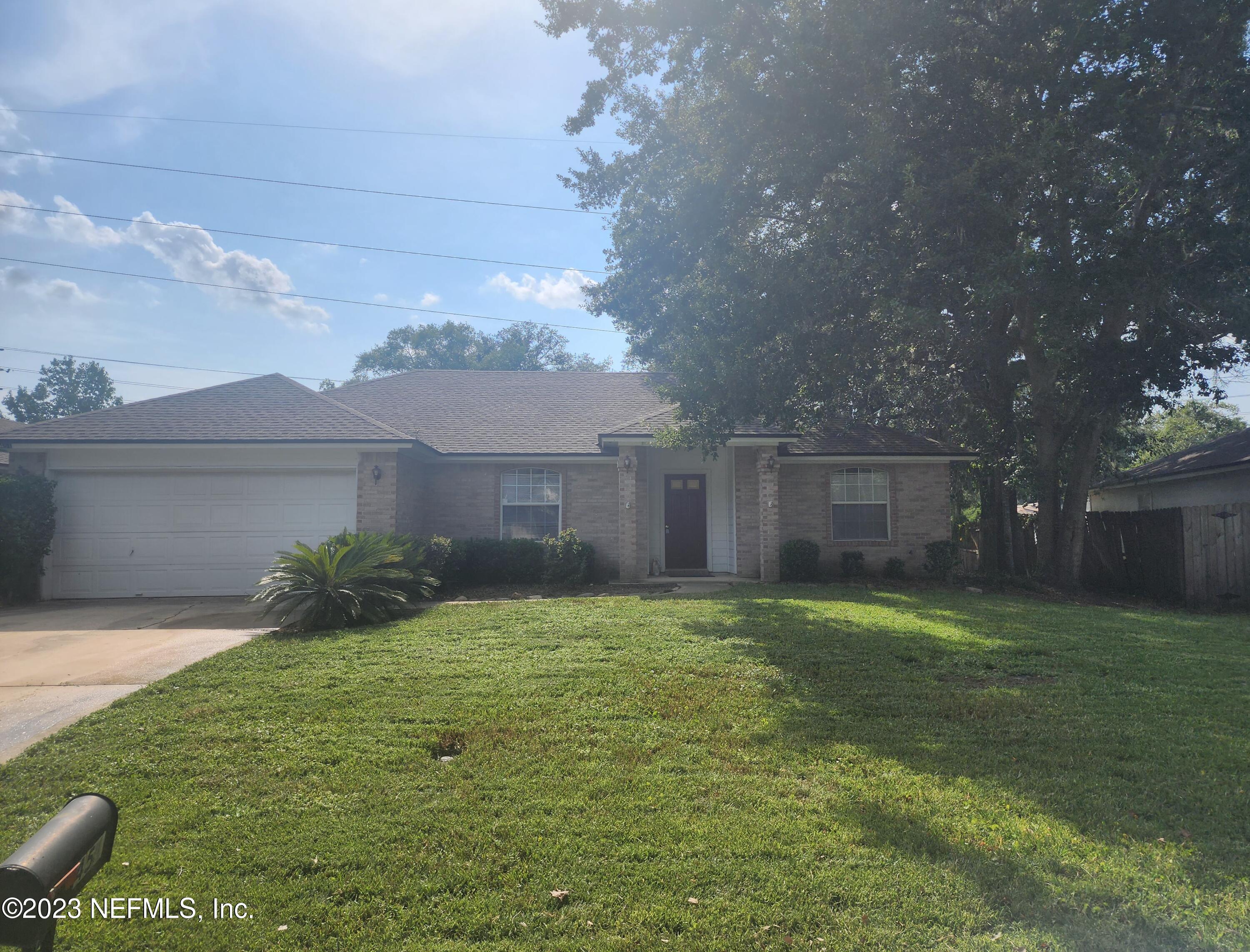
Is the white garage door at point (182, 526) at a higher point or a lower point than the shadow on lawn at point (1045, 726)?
higher

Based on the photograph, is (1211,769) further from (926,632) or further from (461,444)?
(461,444)

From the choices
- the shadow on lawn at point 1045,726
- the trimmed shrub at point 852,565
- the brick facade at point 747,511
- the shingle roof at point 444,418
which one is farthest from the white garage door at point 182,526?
the trimmed shrub at point 852,565

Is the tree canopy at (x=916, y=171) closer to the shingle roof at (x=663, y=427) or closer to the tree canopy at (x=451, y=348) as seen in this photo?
the shingle roof at (x=663, y=427)

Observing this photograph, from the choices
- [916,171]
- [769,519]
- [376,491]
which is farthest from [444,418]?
[916,171]

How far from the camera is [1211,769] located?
4.67 m

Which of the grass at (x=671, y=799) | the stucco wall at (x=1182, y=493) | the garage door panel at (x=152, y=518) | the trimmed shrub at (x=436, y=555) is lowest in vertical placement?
the grass at (x=671, y=799)

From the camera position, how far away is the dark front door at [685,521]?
55.5 feet

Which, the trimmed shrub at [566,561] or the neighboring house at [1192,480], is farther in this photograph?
the neighboring house at [1192,480]

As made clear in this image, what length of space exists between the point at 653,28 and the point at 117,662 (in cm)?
1054

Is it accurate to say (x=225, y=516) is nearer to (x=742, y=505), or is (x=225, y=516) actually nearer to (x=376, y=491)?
(x=376, y=491)

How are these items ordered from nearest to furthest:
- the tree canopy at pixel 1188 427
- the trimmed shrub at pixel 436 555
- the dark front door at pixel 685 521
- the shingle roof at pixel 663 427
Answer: the trimmed shrub at pixel 436 555
the shingle roof at pixel 663 427
the dark front door at pixel 685 521
the tree canopy at pixel 1188 427

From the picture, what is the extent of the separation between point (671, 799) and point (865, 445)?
43.5 ft

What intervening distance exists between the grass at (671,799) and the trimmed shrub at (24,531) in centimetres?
765

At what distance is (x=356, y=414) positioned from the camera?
48.1ft
